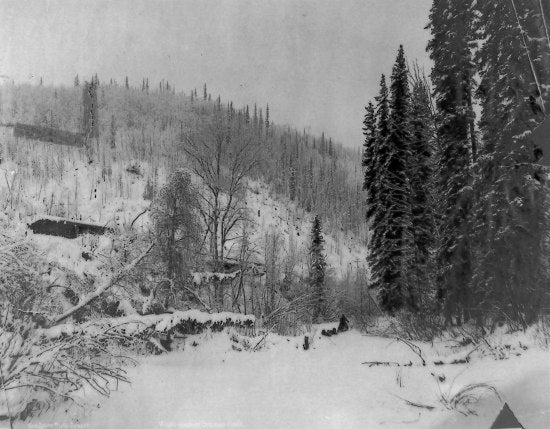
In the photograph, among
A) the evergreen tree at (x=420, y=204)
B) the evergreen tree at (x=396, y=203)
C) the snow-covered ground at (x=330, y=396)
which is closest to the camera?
the snow-covered ground at (x=330, y=396)

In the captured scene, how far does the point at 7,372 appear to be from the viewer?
2.60 m

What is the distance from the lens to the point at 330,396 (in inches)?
118


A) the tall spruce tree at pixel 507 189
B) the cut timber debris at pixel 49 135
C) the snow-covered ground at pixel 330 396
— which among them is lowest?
the snow-covered ground at pixel 330 396

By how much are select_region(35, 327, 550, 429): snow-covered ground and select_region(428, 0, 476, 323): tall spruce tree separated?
7272 millimetres

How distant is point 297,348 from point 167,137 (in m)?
16.1

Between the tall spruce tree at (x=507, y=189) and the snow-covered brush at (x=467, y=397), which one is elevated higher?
the tall spruce tree at (x=507, y=189)

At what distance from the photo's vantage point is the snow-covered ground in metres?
2.24

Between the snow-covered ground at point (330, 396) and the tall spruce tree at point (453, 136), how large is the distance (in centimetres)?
727

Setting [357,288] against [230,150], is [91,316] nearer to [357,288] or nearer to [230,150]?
[230,150]

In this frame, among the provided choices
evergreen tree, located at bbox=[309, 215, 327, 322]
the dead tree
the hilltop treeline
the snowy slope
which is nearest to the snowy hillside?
the snowy slope

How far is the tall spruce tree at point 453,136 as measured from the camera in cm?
1007

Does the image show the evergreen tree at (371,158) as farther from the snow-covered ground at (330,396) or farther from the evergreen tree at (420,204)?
the snow-covered ground at (330,396)

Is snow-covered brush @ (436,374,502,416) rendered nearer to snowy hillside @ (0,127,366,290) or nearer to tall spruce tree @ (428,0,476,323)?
tall spruce tree @ (428,0,476,323)

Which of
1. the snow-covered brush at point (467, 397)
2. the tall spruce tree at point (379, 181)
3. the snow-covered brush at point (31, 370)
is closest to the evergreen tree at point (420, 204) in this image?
the tall spruce tree at point (379, 181)
